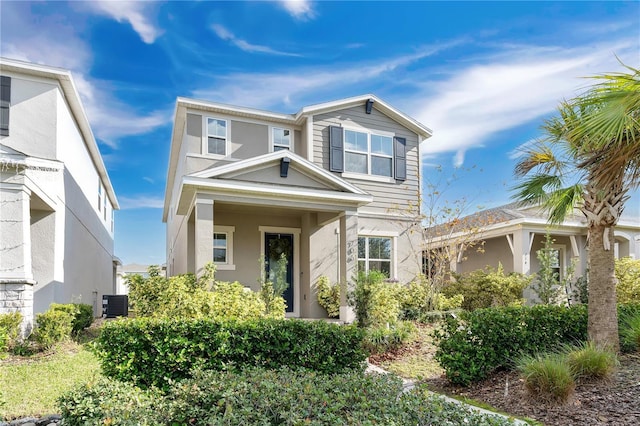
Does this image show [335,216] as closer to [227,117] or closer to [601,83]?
[227,117]

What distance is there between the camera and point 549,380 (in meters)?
5.15

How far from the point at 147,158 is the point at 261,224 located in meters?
8.65

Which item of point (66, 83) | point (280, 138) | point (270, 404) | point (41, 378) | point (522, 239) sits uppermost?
point (66, 83)

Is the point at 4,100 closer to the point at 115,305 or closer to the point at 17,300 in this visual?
the point at 17,300

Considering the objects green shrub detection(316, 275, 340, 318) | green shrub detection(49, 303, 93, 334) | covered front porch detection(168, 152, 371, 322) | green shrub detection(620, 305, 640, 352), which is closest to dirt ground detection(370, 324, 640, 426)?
green shrub detection(620, 305, 640, 352)

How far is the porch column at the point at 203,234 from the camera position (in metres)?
9.18

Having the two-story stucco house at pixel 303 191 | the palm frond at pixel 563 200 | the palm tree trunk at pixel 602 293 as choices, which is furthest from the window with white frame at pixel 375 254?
the palm tree trunk at pixel 602 293

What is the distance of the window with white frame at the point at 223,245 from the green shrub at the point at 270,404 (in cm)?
757

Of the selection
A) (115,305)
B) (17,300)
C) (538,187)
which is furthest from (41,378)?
(115,305)

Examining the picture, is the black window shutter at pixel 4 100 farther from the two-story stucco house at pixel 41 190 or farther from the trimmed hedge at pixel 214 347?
the trimmed hedge at pixel 214 347

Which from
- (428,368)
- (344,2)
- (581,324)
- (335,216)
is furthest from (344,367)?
(344,2)

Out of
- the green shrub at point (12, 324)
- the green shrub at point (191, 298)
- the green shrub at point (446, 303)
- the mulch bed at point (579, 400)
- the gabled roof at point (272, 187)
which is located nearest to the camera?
the mulch bed at point (579, 400)

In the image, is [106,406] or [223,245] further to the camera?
[223,245]

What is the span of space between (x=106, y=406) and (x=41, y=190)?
7.72 metres
